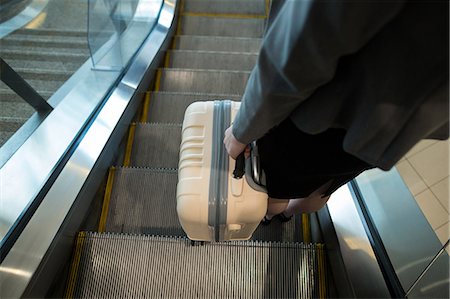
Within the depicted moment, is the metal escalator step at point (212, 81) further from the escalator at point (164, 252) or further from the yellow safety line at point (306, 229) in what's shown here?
the yellow safety line at point (306, 229)

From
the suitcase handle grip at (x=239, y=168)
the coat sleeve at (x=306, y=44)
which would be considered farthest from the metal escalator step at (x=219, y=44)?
the coat sleeve at (x=306, y=44)

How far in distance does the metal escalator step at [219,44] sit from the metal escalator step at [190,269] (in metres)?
2.99

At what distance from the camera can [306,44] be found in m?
0.54

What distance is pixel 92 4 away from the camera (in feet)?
7.23

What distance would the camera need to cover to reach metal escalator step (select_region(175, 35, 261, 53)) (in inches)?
159

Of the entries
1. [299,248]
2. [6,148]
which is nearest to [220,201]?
[299,248]

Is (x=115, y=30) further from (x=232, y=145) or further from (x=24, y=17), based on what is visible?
(x=232, y=145)

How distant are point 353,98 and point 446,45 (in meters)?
0.19

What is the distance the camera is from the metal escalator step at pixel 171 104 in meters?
2.70

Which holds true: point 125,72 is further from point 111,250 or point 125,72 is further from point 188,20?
point 188,20

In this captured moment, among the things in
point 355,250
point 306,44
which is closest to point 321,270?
point 355,250

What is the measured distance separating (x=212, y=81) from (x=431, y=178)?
2.12 meters

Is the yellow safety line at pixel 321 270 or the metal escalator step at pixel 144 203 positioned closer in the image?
the yellow safety line at pixel 321 270

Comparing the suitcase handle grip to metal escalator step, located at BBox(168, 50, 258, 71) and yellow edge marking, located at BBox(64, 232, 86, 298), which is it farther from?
metal escalator step, located at BBox(168, 50, 258, 71)
